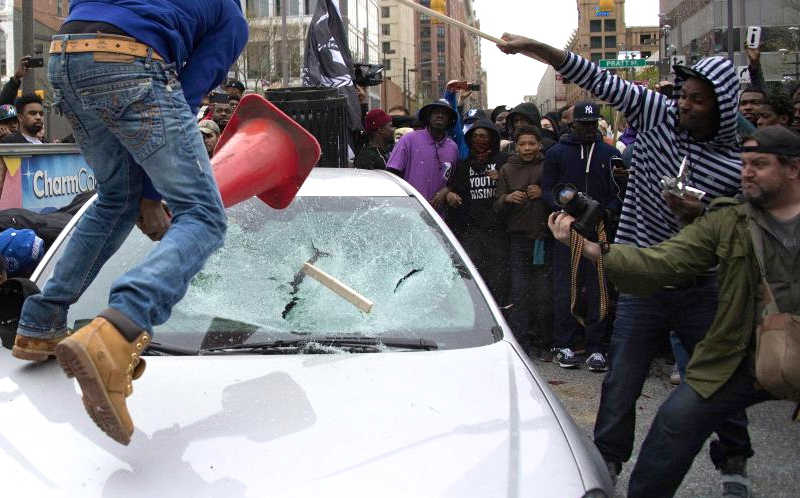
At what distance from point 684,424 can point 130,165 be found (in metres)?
1.89

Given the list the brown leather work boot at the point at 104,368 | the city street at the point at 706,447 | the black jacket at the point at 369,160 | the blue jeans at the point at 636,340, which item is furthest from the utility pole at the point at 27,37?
the brown leather work boot at the point at 104,368

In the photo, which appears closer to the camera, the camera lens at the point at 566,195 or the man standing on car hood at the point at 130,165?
the man standing on car hood at the point at 130,165

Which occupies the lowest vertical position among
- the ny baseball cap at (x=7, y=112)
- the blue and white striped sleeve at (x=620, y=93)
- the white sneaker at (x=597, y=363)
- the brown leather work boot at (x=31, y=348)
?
the white sneaker at (x=597, y=363)

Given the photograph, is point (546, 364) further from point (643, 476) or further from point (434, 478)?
point (434, 478)

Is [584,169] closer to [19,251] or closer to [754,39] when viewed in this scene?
[754,39]

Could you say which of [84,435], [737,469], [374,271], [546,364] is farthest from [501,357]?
[546,364]

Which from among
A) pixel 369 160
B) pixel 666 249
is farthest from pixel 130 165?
pixel 369 160

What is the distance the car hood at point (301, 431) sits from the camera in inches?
79.8

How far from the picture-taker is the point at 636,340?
3.38m

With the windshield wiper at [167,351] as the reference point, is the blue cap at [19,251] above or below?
above

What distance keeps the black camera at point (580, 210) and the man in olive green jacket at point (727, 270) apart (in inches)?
10.6

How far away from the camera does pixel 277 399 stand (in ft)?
7.93

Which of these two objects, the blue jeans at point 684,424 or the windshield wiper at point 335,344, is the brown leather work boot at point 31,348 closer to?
the windshield wiper at point 335,344

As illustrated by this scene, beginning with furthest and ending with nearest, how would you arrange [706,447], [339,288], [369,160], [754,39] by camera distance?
[754,39], [369,160], [706,447], [339,288]
